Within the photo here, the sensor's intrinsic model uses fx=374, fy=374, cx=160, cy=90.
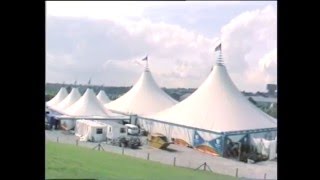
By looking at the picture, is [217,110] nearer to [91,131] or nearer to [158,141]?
[158,141]

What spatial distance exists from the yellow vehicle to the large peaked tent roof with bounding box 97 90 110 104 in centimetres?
48

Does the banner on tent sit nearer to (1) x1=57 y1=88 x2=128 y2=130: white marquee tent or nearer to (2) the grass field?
(2) the grass field

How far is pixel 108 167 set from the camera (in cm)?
228

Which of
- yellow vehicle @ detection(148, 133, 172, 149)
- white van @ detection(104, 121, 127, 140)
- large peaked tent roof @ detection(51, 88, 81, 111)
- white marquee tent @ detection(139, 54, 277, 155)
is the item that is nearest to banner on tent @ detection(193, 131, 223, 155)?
white marquee tent @ detection(139, 54, 277, 155)

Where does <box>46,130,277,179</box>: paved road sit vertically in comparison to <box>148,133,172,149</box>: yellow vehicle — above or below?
below

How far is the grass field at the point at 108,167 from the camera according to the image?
→ 207 cm

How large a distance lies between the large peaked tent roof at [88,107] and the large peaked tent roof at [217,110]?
18.0 inches

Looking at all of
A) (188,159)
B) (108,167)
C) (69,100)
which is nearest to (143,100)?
(69,100)

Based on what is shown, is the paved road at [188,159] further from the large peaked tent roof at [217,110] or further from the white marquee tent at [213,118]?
the large peaked tent roof at [217,110]

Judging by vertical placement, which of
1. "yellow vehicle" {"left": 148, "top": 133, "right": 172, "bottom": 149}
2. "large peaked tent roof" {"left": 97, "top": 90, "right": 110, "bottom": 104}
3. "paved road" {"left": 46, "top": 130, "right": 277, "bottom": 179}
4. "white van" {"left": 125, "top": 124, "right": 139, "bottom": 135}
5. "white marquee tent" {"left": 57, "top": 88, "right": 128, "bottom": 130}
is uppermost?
"large peaked tent roof" {"left": 97, "top": 90, "right": 110, "bottom": 104}

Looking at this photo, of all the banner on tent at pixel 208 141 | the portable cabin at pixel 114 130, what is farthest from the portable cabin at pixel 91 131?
the banner on tent at pixel 208 141

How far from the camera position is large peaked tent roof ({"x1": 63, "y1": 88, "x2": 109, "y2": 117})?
2879 mm
